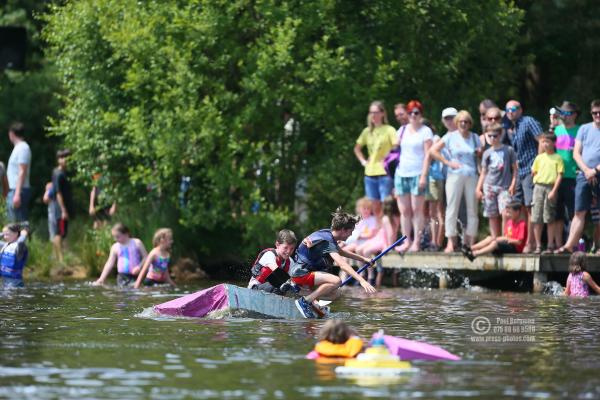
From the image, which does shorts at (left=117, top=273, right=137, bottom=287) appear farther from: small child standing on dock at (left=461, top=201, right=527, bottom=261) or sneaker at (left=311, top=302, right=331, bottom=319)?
sneaker at (left=311, top=302, right=331, bottom=319)

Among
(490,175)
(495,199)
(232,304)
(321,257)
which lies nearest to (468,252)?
(495,199)

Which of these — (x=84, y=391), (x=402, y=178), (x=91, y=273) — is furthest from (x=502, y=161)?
(x=84, y=391)

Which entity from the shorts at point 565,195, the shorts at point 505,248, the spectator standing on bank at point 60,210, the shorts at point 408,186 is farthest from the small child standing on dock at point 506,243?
the spectator standing on bank at point 60,210

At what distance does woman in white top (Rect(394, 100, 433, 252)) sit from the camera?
74.2 feet

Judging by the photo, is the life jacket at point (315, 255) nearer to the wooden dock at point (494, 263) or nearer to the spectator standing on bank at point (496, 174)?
the spectator standing on bank at point (496, 174)

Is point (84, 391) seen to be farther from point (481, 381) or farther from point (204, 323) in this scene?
point (204, 323)

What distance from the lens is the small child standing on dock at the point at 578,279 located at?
20.4 meters

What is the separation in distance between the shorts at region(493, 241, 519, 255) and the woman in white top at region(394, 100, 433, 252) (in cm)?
130

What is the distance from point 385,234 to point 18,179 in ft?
19.0

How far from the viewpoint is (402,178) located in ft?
75.2

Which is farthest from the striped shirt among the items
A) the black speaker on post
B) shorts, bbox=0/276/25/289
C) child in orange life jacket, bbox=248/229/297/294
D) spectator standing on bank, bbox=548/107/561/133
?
shorts, bbox=0/276/25/289

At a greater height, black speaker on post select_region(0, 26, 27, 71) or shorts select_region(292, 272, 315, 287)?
black speaker on post select_region(0, 26, 27, 71)

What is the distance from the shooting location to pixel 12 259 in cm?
2244

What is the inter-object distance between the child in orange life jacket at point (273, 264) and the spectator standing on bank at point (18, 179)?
7.40m
